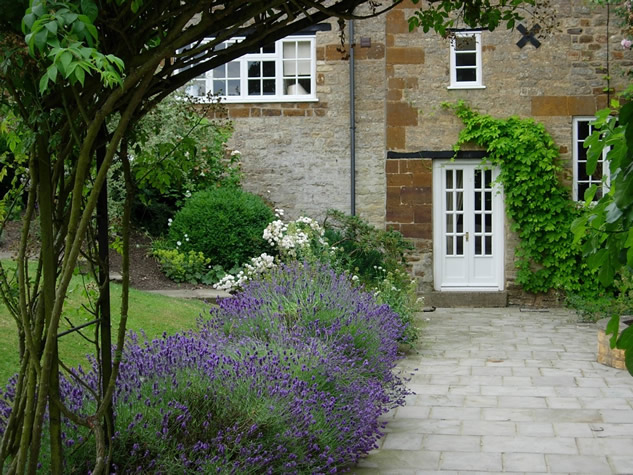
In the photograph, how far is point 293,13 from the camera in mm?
3656

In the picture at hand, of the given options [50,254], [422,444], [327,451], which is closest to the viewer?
[50,254]

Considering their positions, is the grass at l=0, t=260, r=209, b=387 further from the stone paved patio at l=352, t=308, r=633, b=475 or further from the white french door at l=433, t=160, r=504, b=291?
the white french door at l=433, t=160, r=504, b=291

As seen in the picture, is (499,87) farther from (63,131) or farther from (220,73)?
(63,131)

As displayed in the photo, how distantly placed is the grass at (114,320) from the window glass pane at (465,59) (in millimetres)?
6343

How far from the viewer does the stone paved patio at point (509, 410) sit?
5.54 metres

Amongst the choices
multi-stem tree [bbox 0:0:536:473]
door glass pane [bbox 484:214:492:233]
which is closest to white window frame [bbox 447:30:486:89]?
door glass pane [bbox 484:214:492:233]

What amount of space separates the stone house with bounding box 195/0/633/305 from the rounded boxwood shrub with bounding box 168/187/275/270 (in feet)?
4.44

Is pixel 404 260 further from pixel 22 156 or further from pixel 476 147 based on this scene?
pixel 22 156

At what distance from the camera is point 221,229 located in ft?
44.6

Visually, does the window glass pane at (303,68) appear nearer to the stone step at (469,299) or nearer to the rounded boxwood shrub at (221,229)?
the rounded boxwood shrub at (221,229)

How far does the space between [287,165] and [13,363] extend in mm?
9118

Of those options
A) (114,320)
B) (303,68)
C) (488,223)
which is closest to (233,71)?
(303,68)

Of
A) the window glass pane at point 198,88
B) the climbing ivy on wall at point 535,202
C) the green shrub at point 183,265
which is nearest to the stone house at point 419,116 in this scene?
the window glass pane at point 198,88

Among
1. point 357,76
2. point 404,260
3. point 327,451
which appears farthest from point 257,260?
point 327,451
